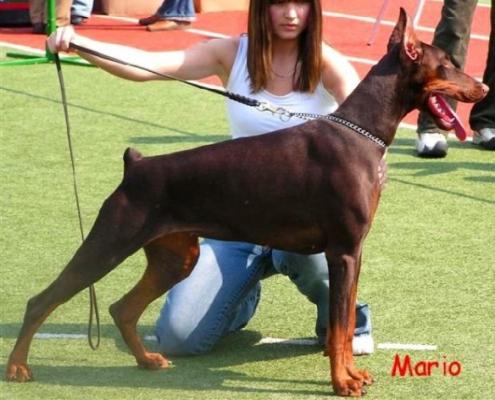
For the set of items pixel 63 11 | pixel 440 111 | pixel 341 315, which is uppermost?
pixel 440 111

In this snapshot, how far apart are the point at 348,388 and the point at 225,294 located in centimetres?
87

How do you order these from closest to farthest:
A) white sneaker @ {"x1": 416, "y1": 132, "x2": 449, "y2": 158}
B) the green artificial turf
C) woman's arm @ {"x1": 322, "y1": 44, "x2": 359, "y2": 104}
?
the green artificial turf → woman's arm @ {"x1": 322, "y1": 44, "x2": 359, "y2": 104} → white sneaker @ {"x1": 416, "y1": 132, "x2": 449, "y2": 158}

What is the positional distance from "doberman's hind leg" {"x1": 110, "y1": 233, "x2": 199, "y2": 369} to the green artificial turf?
0.30 ft

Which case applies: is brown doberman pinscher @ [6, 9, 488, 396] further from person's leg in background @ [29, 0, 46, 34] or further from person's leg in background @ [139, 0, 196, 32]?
person's leg in background @ [139, 0, 196, 32]

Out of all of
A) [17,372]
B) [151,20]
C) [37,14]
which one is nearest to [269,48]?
[17,372]

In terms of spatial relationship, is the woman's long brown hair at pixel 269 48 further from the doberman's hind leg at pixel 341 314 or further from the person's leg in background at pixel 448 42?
the person's leg in background at pixel 448 42

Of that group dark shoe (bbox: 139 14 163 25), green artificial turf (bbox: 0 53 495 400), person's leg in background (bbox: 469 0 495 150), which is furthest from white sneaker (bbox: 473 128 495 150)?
dark shoe (bbox: 139 14 163 25)

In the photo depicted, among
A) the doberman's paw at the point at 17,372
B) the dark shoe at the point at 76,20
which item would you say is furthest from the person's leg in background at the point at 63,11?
the doberman's paw at the point at 17,372

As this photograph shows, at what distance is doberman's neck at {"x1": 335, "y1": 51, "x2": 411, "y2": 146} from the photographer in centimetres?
479

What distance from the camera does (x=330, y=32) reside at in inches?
583

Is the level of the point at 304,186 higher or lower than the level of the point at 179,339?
higher

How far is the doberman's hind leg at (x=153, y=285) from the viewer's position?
5.12 m

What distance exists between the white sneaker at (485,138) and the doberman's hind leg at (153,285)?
14.9 ft

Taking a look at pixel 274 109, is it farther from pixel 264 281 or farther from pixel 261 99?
pixel 264 281
